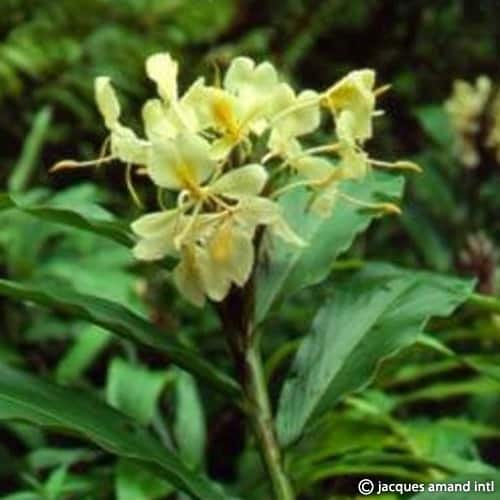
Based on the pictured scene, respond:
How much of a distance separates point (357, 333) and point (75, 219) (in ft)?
0.74

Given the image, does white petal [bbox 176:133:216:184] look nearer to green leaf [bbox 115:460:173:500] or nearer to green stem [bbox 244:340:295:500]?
green stem [bbox 244:340:295:500]

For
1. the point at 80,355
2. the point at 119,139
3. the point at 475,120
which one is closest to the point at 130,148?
the point at 119,139

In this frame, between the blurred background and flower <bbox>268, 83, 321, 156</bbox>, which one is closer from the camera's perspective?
flower <bbox>268, 83, 321, 156</bbox>

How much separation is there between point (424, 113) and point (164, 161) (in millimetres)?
1727

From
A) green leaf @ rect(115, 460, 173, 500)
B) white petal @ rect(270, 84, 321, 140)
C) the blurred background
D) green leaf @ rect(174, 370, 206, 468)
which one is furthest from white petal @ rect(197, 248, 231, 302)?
green leaf @ rect(174, 370, 206, 468)

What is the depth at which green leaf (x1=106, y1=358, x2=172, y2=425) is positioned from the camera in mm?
1654

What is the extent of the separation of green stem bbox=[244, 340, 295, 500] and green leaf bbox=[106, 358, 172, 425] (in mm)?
688

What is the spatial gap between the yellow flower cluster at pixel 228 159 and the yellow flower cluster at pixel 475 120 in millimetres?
1249

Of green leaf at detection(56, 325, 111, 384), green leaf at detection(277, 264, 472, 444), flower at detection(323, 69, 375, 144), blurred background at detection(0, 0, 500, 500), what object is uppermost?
flower at detection(323, 69, 375, 144)

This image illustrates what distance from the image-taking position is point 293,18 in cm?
309

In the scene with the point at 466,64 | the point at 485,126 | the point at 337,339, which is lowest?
the point at 466,64

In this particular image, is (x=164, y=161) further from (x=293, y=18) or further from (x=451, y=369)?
(x=293, y=18)

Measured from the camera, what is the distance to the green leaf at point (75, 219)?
90 cm

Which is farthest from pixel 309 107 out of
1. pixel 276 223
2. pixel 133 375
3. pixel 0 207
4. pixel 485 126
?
pixel 485 126
